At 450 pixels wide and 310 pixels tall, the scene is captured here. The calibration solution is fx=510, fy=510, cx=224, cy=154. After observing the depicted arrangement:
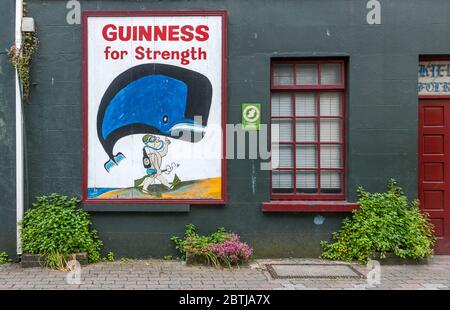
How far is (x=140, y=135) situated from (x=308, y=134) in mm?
2712

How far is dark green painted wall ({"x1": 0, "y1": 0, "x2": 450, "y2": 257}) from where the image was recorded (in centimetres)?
804

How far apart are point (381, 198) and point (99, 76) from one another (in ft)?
15.8

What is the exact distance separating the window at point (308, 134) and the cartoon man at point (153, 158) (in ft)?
5.76

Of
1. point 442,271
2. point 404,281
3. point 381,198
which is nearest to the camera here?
point 404,281

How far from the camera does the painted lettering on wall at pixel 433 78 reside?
328 inches

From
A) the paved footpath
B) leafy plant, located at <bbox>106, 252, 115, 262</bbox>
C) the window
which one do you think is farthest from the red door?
leafy plant, located at <bbox>106, 252, 115, 262</bbox>

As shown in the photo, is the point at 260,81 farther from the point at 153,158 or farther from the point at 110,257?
the point at 110,257

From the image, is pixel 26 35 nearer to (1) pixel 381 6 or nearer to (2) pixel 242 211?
(2) pixel 242 211

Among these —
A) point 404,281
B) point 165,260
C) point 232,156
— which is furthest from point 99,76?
point 404,281

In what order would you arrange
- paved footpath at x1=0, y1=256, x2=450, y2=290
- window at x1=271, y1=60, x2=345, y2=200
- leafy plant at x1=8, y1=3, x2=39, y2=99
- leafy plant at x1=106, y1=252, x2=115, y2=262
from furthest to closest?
window at x1=271, y1=60, x2=345, y2=200
leafy plant at x1=106, y1=252, x2=115, y2=262
leafy plant at x1=8, y1=3, x2=39, y2=99
paved footpath at x1=0, y1=256, x2=450, y2=290

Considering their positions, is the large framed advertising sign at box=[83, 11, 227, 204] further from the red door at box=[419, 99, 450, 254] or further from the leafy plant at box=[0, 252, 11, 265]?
the red door at box=[419, 99, 450, 254]

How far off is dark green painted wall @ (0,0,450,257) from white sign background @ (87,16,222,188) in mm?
201

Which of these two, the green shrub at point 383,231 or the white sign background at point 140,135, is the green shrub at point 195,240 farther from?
the green shrub at point 383,231

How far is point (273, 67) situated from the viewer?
8258 millimetres
